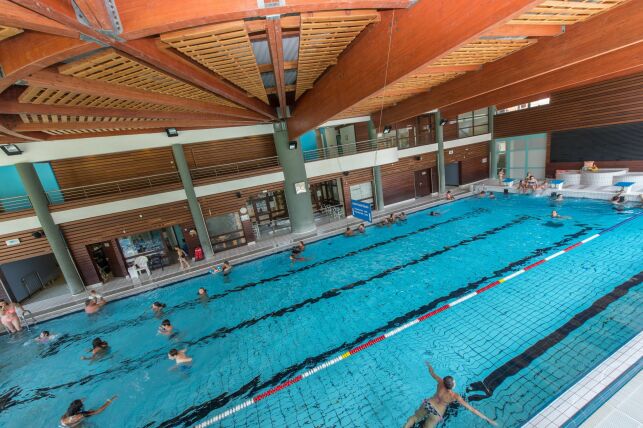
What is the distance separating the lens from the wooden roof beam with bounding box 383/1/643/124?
4.24m

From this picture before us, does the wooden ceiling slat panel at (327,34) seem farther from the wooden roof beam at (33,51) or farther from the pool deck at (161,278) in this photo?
the pool deck at (161,278)

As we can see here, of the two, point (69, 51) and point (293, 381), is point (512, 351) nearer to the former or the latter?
point (293, 381)

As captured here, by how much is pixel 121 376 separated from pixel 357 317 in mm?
5631

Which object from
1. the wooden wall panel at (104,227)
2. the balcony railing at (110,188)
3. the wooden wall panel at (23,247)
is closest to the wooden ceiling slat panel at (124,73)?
the balcony railing at (110,188)

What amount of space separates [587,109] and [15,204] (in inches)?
1068

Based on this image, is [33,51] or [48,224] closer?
[33,51]

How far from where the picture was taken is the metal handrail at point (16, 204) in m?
9.44

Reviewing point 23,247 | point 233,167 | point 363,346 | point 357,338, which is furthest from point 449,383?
point 23,247

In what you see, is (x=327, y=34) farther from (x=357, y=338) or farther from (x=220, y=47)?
(x=357, y=338)

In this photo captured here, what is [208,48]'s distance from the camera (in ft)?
12.0

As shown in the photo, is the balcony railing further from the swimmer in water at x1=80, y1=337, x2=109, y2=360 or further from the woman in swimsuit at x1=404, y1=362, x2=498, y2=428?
the woman in swimsuit at x1=404, y1=362, x2=498, y2=428

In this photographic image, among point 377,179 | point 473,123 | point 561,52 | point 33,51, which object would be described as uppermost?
point 33,51

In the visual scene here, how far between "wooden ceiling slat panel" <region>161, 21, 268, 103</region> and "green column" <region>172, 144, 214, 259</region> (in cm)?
672

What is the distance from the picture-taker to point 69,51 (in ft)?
7.73
